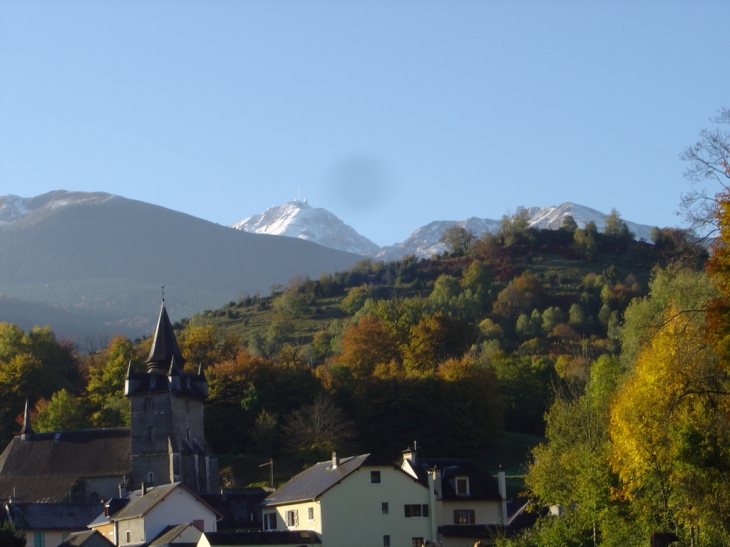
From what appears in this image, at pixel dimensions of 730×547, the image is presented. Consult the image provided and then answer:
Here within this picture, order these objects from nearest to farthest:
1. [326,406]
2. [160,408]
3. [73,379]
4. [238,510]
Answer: [238,510]
[160,408]
[326,406]
[73,379]

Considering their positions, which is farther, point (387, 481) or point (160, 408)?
point (160, 408)

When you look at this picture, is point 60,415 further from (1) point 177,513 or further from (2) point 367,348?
(1) point 177,513

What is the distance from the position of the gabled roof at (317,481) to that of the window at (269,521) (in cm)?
67

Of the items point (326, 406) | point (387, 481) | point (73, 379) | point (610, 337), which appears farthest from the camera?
point (610, 337)

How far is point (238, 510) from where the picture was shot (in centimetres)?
5984

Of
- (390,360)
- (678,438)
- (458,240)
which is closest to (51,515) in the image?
(678,438)

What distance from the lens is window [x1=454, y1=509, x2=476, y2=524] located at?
187ft

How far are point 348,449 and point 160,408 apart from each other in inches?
507

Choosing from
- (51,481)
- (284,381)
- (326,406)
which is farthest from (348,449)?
(51,481)

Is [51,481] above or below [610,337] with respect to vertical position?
below

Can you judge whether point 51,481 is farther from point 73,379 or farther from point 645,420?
point 645,420

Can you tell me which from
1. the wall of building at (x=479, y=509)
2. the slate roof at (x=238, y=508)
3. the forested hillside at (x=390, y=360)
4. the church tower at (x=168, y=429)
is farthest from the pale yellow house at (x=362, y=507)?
the church tower at (x=168, y=429)

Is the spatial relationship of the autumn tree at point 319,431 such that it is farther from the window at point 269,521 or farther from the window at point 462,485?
the window at point 269,521

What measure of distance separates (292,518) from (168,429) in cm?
2677
